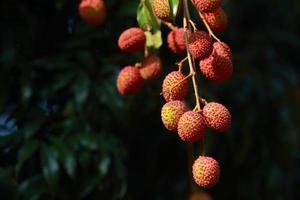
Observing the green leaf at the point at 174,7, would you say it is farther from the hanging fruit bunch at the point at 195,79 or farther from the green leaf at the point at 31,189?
the green leaf at the point at 31,189

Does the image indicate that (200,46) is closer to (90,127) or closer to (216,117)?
(216,117)

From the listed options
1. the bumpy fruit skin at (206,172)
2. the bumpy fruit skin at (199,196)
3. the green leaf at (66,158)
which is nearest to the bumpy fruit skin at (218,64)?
the bumpy fruit skin at (206,172)

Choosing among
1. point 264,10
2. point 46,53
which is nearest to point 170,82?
point 46,53

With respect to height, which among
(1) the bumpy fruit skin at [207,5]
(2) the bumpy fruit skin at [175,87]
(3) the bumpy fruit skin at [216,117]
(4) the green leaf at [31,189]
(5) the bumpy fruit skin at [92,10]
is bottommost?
(4) the green leaf at [31,189]

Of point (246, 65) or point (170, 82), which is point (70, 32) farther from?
point (170, 82)

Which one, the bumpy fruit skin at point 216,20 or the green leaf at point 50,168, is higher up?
the bumpy fruit skin at point 216,20

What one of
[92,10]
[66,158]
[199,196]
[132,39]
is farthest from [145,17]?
[199,196]

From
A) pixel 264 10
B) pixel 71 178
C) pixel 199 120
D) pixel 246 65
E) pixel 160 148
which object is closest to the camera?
pixel 199 120
